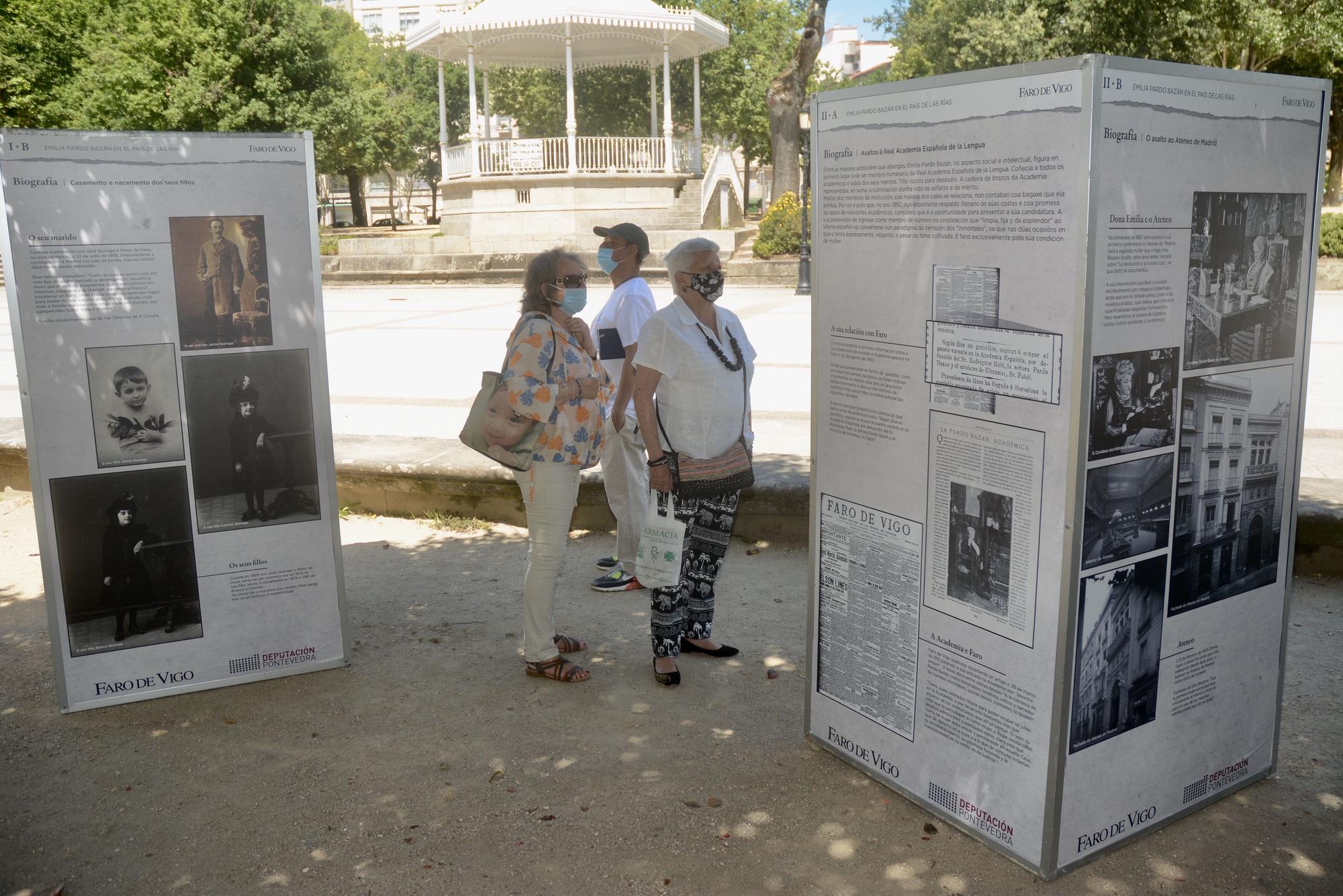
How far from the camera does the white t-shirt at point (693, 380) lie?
4434 millimetres

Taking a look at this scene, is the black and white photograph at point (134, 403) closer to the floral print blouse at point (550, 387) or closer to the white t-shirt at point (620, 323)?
the floral print blouse at point (550, 387)

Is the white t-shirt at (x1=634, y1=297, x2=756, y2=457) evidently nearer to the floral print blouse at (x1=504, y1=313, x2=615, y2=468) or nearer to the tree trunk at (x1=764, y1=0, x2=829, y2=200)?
the floral print blouse at (x1=504, y1=313, x2=615, y2=468)

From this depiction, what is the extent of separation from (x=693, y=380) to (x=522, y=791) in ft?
5.36

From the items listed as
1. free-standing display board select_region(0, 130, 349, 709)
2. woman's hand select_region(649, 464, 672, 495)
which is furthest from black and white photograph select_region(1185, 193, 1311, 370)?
free-standing display board select_region(0, 130, 349, 709)

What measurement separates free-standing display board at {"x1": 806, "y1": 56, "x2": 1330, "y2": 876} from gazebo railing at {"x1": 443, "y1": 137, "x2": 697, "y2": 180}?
27625 millimetres

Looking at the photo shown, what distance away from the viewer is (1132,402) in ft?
10.1

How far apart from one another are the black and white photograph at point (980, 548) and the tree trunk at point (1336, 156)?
→ 3876 cm

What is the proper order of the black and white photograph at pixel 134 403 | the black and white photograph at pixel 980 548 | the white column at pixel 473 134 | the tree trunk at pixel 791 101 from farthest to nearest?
the white column at pixel 473 134 < the tree trunk at pixel 791 101 < the black and white photograph at pixel 134 403 < the black and white photograph at pixel 980 548

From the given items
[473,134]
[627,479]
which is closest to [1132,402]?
[627,479]

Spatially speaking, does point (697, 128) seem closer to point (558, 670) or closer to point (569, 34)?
point (569, 34)

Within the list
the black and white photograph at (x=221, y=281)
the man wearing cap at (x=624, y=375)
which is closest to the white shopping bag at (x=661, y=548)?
the man wearing cap at (x=624, y=375)

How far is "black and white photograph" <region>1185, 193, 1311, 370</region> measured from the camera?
3146mm

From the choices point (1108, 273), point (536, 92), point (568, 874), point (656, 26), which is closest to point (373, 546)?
point (568, 874)

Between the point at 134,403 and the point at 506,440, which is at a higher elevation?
the point at 134,403
